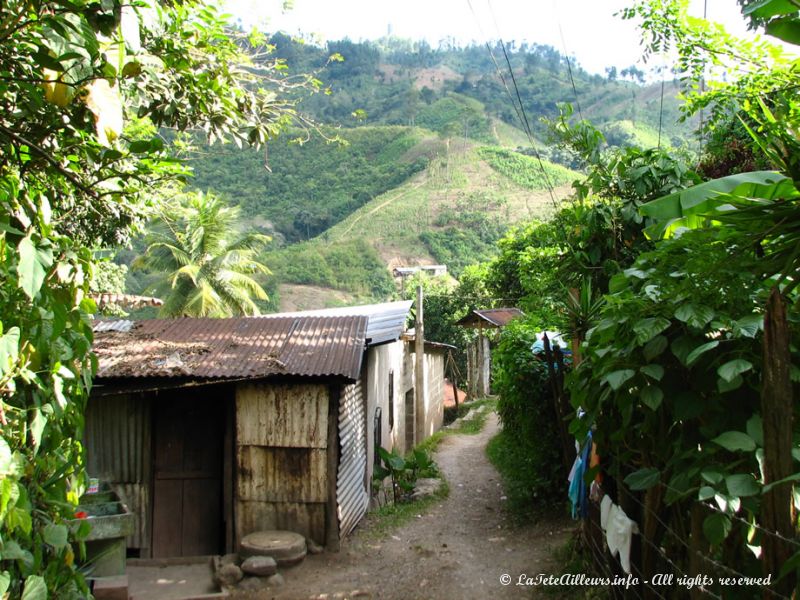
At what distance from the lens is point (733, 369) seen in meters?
2.53

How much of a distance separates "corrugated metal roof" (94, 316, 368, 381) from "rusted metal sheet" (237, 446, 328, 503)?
1.08 metres

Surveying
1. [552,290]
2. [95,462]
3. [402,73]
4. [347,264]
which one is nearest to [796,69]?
[552,290]

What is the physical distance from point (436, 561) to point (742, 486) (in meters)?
5.67

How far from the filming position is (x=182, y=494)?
831 centimetres

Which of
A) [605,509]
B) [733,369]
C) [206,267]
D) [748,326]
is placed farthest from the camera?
[206,267]

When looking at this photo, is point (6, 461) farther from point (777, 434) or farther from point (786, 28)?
point (786, 28)

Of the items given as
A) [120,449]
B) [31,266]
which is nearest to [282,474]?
[120,449]

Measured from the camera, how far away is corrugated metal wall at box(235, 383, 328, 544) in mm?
8000

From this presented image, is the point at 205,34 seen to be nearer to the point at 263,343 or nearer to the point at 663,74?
the point at 263,343

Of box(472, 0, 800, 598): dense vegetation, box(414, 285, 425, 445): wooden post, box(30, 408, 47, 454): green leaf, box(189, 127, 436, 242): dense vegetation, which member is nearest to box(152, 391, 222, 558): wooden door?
box(472, 0, 800, 598): dense vegetation

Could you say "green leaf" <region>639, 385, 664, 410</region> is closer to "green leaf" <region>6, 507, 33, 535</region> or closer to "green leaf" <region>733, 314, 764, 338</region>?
"green leaf" <region>733, 314, 764, 338</region>

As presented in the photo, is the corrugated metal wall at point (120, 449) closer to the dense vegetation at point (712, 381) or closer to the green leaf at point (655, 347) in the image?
the dense vegetation at point (712, 381)

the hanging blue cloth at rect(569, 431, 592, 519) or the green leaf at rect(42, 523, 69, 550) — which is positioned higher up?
the green leaf at rect(42, 523, 69, 550)

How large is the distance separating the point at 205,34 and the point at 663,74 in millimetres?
6908
